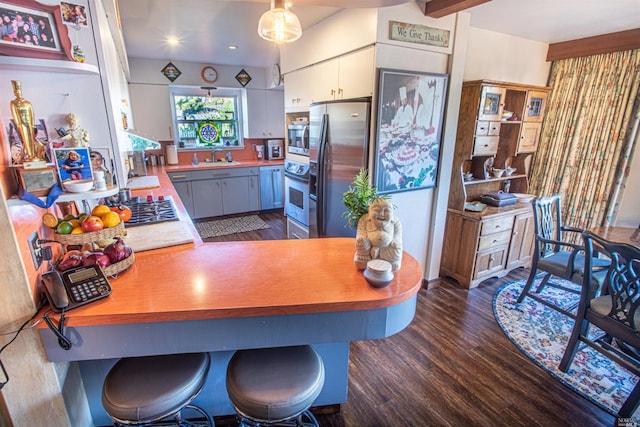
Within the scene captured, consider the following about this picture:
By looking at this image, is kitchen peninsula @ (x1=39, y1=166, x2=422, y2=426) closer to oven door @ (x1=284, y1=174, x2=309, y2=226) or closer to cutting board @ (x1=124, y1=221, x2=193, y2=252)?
cutting board @ (x1=124, y1=221, x2=193, y2=252)

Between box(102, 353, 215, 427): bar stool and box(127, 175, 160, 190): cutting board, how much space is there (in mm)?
2443

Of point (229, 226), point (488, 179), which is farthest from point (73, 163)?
point (229, 226)

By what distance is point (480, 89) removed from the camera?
2807 millimetres

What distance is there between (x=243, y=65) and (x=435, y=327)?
15.8 ft

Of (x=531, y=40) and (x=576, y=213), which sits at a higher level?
(x=531, y=40)

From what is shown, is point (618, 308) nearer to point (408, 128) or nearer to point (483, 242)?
point (483, 242)

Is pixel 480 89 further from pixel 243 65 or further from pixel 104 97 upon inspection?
pixel 243 65

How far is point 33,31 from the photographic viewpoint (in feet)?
3.62

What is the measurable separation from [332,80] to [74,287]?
8.31 feet

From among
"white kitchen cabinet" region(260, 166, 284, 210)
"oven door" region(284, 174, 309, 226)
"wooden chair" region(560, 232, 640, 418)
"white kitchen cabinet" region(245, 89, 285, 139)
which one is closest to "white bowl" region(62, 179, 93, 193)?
"oven door" region(284, 174, 309, 226)

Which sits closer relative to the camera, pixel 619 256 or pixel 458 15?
pixel 619 256

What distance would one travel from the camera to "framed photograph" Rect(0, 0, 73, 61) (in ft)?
3.40

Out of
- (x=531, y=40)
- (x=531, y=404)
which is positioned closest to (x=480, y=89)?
(x=531, y=40)

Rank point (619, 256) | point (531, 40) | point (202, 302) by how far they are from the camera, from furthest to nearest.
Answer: point (531, 40) → point (619, 256) → point (202, 302)
